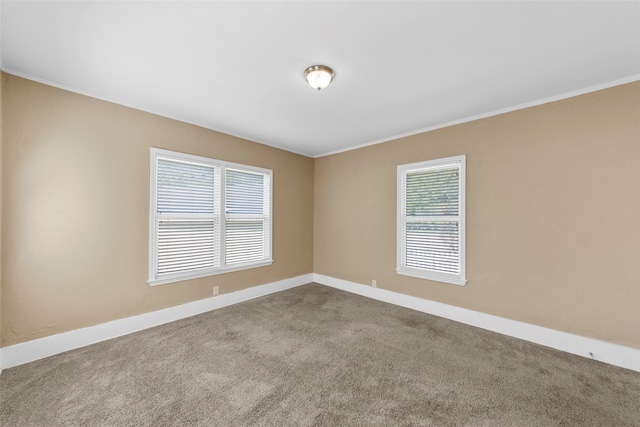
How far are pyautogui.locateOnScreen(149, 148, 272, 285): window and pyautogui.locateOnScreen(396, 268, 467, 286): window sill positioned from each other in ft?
7.40

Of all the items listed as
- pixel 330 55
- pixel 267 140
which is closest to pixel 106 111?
pixel 267 140

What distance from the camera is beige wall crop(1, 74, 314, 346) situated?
221 centimetres

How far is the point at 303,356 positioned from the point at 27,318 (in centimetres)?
255

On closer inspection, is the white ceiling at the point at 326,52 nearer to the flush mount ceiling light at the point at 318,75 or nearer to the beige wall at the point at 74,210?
the flush mount ceiling light at the point at 318,75

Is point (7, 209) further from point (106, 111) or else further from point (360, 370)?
point (360, 370)

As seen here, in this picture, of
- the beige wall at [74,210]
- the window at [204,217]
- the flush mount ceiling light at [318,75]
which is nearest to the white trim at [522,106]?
the flush mount ceiling light at [318,75]

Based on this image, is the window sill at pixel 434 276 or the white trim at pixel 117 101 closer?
the white trim at pixel 117 101

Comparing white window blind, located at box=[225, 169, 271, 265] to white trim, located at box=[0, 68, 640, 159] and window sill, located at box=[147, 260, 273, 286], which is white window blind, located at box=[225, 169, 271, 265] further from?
white trim, located at box=[0, 68, 640, 159]

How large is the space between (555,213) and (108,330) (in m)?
4.90

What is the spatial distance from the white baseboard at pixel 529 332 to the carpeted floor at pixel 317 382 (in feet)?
0.33

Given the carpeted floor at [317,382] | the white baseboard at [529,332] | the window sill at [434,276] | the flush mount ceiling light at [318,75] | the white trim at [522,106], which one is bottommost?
the carpeted floor at [317,382]

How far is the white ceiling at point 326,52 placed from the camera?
1529 millimetres

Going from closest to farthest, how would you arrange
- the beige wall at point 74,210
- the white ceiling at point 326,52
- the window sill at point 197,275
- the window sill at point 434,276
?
the white ceiling at point 326,52
the beige wall at point 74,210
the window sill at point 197,275
the window sill at point 434,276

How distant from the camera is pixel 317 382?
200 cm
